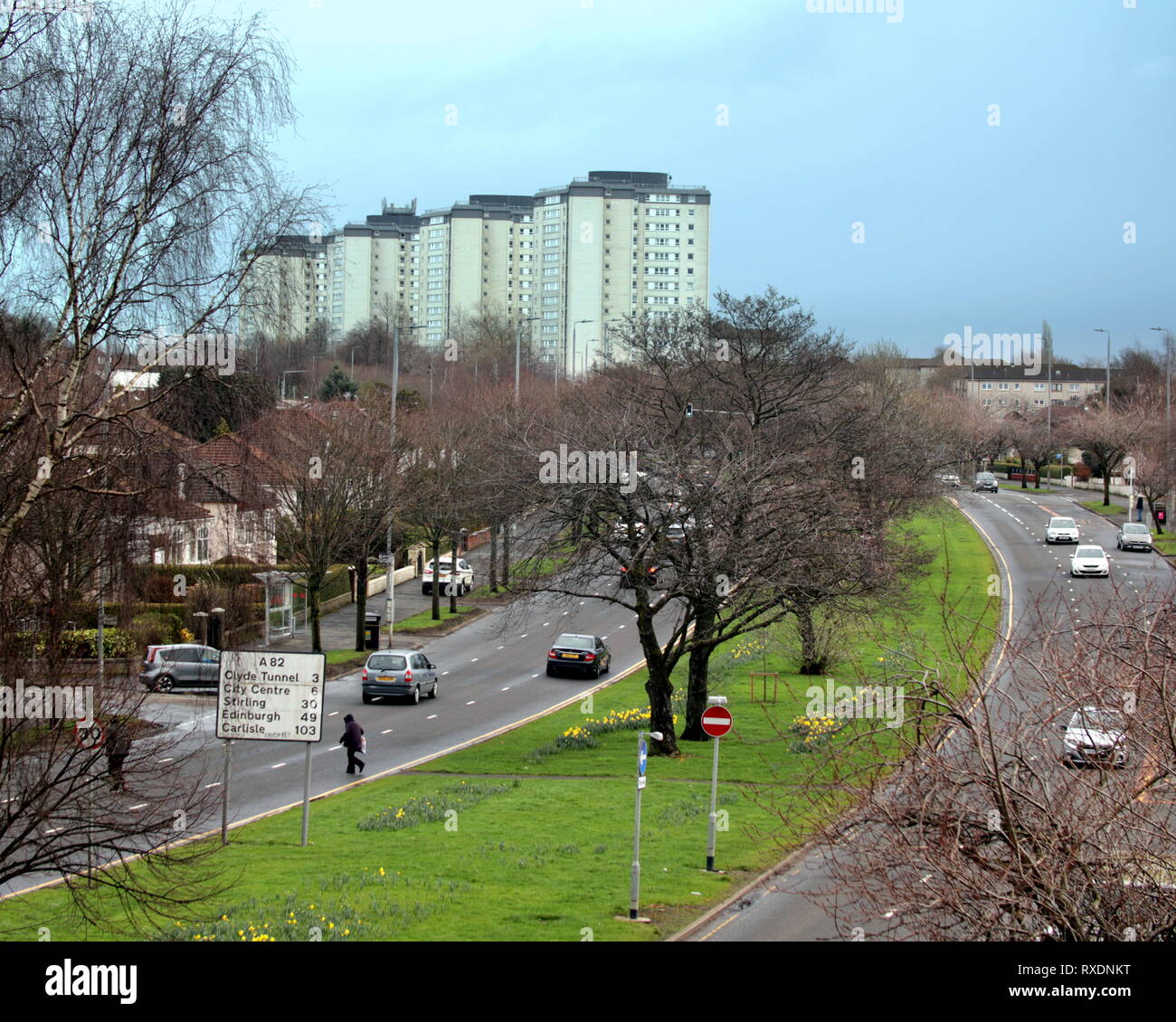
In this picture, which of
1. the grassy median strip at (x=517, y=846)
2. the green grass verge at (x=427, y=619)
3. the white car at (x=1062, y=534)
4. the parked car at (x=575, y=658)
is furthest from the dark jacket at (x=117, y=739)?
the white car at (x=1062, y=534)

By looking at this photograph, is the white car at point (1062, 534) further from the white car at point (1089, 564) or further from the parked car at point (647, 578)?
the parked car at point (647, 578)

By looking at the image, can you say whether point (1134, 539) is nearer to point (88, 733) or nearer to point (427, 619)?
point (427, 619)

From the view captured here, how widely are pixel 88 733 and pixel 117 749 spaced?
1.91 ft

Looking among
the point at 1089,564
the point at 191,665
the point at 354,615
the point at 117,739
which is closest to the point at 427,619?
the point at 354,615

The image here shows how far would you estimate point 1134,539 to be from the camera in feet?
197

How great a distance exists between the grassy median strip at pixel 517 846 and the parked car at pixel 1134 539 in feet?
124

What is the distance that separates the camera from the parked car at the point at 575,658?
127ft

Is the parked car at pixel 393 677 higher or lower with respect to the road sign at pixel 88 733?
lower

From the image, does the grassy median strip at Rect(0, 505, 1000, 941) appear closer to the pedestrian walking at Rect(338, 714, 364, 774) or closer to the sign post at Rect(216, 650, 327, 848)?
the pedestrian walking at Rect(338, 714, 364, 774)

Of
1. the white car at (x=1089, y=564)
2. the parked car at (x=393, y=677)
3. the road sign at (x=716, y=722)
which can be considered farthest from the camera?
the white car at (x=1089, y=564)

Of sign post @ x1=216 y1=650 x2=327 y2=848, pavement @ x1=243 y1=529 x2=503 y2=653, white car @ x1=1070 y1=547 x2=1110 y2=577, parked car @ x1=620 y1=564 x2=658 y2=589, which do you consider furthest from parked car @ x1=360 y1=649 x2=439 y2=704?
white car @ x1=1070 y1=547 x2=1110 y2=577

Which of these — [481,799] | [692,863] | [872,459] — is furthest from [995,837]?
[872,459]

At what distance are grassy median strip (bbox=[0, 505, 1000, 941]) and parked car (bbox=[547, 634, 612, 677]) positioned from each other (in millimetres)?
8560

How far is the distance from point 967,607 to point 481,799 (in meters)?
26.0
